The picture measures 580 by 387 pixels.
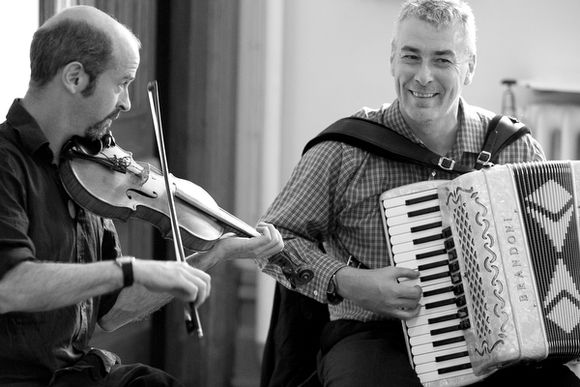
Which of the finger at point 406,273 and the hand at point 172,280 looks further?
the finger at point 406,273

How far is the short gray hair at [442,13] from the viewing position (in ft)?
6.68

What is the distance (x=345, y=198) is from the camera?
2086mm

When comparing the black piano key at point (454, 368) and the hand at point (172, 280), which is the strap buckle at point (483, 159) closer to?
the black piano key at point (454, 368)

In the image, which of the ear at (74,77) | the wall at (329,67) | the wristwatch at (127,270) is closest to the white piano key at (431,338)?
the wristwatch at (127,270)

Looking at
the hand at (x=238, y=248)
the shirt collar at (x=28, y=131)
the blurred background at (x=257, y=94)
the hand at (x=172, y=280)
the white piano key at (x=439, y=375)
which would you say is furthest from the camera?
the blurred background at (x=257, y=94)

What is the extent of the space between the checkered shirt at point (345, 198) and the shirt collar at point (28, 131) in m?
0.61

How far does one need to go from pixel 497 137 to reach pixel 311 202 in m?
0.42

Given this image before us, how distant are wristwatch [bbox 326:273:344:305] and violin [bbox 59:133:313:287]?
299 millimetres

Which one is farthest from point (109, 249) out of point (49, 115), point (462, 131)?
point (462, 131)

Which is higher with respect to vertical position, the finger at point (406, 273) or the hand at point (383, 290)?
the finger at point (406, 273)

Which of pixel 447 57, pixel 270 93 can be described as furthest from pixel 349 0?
pixel 447 57

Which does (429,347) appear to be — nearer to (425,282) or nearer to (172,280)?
(425,282)

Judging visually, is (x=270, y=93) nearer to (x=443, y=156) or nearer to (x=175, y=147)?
(x=175, y=147)

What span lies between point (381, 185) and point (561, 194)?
0.39m
